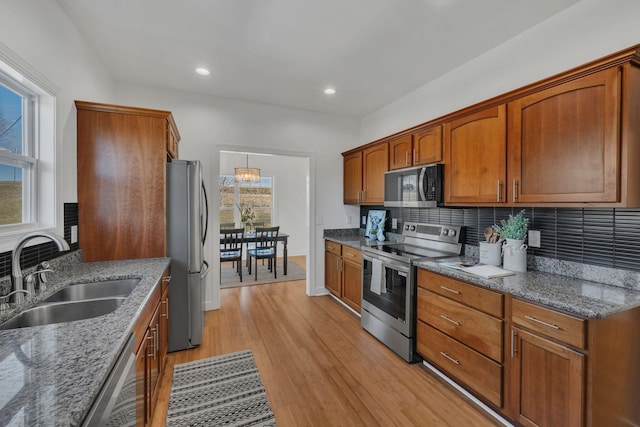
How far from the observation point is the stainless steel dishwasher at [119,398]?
0.85 m

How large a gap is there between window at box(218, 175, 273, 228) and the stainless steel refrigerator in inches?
151

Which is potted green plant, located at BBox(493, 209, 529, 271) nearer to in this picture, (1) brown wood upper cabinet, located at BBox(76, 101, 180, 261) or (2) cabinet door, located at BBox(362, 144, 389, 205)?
(2) cabinet door, located at BBox(362, 144, 389, 205)

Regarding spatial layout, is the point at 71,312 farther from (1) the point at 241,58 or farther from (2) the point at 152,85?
(2) the point at 152,85

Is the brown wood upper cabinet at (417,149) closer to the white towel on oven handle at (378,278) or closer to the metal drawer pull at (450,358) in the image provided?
the white towel on oven handle at (378,278)

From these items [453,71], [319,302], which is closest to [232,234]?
[319,302]

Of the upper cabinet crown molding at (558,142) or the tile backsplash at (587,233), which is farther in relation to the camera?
the tile backsplash at (587,233)

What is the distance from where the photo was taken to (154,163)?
2.53 meters

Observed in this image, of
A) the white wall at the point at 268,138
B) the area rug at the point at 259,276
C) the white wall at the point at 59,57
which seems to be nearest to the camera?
the white wall at the point at 59,57

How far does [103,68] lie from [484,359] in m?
4.23

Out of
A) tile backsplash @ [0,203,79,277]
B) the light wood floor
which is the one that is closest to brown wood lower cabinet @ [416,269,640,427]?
the light wood floor

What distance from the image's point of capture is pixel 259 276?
534 centimetres

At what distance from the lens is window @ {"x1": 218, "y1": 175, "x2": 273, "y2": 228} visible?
22.5ft

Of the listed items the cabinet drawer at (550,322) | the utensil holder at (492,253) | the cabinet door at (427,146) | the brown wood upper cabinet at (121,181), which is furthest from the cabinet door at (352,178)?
the cabinet drawer at (550,322)

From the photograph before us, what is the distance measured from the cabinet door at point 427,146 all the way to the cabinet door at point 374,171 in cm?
48
